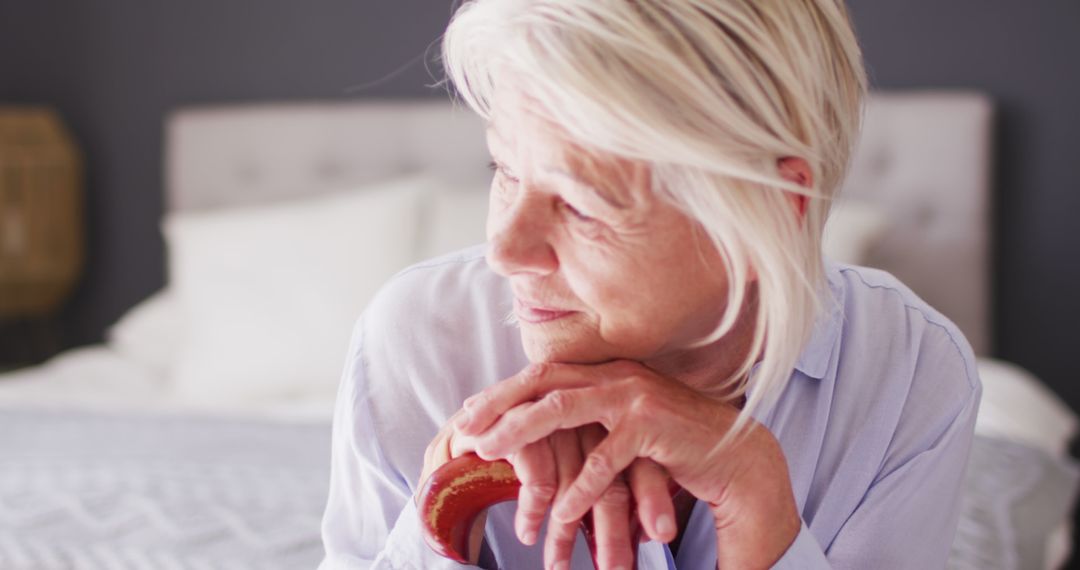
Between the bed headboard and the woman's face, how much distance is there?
6.36 ft

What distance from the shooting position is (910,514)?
972 millimetres

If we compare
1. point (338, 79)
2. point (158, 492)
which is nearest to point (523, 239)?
point (158, 492)

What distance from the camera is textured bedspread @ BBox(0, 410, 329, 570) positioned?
1401 mm

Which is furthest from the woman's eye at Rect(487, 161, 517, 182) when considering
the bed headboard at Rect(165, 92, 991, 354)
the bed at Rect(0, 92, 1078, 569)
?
the bed headboard at Rect(165, 92, 991, 354)

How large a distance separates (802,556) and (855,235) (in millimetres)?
1757

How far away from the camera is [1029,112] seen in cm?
282

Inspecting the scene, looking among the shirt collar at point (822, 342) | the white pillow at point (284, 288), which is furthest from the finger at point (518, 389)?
the white pillow at point (284, 288)

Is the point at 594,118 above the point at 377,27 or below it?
above

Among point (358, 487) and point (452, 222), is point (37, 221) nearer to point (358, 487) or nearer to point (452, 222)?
point (452, 222)

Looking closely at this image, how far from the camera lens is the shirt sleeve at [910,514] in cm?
97

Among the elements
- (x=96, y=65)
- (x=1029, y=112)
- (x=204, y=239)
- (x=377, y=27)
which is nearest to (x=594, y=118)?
(x=204, y=239)

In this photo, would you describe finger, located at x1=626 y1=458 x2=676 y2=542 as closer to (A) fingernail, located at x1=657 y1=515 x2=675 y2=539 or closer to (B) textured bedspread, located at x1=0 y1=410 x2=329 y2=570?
(A) fingernail, located at x1=657 y1=515 x2=675 y2=539

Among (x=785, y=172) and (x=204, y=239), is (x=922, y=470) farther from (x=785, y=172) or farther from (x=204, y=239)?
(x=204, y=239)

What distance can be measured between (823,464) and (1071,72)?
216 cm
